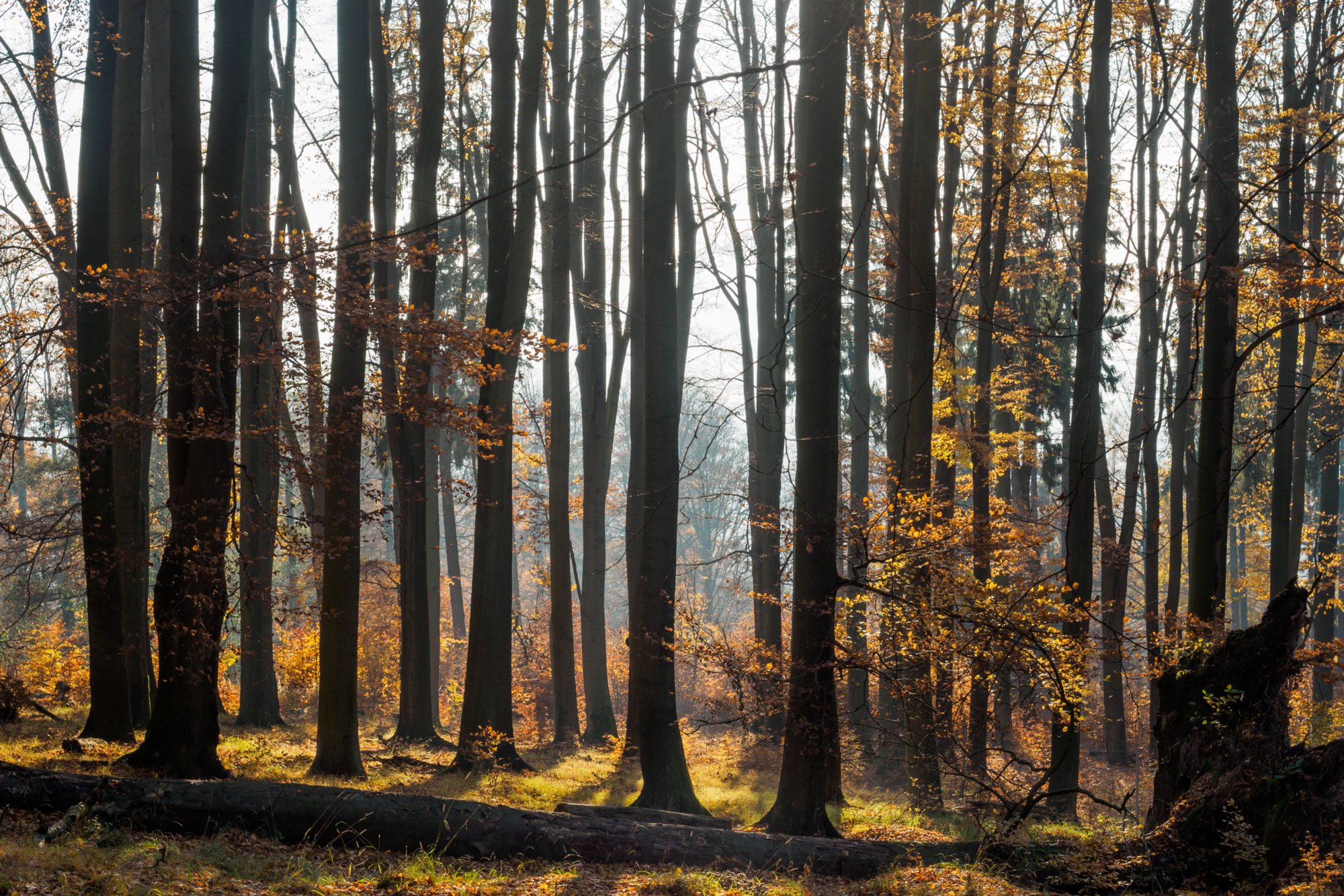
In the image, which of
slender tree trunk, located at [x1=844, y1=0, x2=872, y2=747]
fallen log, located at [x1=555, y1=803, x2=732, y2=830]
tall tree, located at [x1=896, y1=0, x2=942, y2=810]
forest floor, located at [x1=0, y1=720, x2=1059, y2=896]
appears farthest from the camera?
tall tree, located at [x1=896, y1=0, x2=942, y2=810]

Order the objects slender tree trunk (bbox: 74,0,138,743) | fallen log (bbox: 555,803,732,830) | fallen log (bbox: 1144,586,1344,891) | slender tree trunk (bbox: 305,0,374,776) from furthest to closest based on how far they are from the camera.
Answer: slender tree trunk (bbox: 74,0,138,743)
slender tree trunk (bbox: 305,0,374,776)
fallen log (bbox: 555,803,732,830)
fallen log (bbox: 1144,586,1344,891)

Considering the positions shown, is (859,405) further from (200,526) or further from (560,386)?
(200,526)

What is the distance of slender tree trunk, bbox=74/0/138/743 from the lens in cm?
951

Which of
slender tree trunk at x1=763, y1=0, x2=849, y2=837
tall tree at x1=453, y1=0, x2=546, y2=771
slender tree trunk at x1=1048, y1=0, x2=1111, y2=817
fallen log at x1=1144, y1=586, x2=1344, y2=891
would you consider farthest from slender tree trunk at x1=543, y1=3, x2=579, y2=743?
fallen log at x1=1144, y1=586, x2=1344, y2=891

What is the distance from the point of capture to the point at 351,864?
213 inches

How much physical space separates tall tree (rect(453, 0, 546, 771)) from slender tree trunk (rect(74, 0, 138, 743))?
3.85 meters

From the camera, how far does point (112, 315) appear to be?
10500 millimetres

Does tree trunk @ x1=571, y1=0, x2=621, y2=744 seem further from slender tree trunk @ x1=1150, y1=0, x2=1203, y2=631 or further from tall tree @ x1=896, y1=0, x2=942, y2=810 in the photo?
slender tree trunk @ x1=1150, y1=0, x2=1203, y2=631

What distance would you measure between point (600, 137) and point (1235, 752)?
13.1 metres

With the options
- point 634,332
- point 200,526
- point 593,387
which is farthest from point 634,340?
point 200,526

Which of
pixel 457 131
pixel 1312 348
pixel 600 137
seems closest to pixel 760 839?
pixel 600 137

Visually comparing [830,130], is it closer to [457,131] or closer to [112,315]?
[112,315]

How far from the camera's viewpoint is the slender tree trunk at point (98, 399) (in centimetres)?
951

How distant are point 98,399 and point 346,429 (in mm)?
3648
